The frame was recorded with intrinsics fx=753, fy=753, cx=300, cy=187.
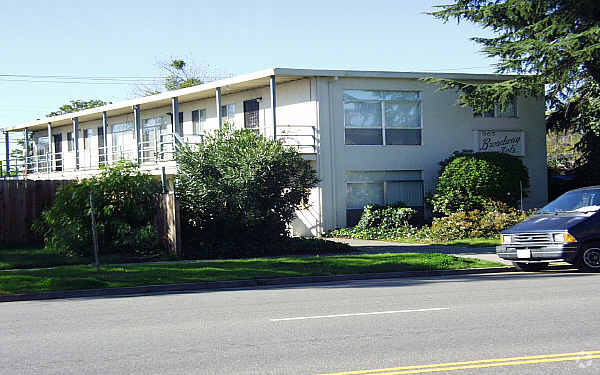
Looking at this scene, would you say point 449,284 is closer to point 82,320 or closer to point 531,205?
point 82,320

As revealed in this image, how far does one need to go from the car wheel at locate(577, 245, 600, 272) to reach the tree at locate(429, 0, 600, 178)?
433 inches

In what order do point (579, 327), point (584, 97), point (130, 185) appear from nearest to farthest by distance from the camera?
point (579, 327) < point (130, 185) < point (584, 97)

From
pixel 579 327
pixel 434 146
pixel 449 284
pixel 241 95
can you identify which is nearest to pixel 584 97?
pixel 434 146

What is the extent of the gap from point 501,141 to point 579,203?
14.3m

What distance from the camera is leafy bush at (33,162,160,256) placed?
20312 mm

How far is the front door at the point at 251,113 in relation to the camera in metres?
30.9

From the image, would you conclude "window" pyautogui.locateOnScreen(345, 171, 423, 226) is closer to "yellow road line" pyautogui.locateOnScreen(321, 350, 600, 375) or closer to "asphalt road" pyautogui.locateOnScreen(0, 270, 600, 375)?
"asphalt road" pyautogui.locateOnScreen(0, 270, 600, 375)

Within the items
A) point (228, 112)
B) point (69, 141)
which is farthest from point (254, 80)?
point (69, 141)

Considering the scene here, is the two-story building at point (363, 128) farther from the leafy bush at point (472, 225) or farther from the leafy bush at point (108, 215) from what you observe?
the leafy bush at point (108, 215)

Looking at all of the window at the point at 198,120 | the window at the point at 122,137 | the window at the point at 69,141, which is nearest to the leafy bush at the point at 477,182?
the window at the point at 198,120

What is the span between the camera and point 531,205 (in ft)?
101

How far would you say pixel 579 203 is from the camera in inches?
664

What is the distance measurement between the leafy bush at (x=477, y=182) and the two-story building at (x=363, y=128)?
71.8 inches

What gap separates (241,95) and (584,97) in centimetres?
1375
